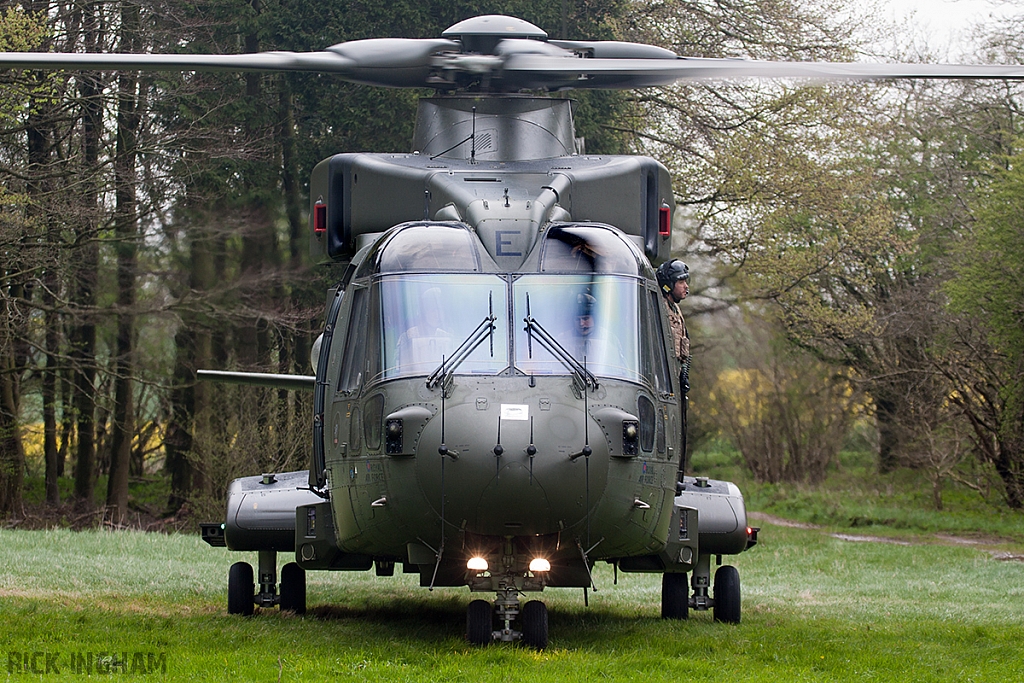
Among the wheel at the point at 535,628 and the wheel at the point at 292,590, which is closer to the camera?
the wheel at the point at 535,628

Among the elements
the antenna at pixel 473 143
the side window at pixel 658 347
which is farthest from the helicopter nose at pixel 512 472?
the antenna at pixel 473 143

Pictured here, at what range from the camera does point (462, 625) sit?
10555mm

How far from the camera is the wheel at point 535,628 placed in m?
8.52

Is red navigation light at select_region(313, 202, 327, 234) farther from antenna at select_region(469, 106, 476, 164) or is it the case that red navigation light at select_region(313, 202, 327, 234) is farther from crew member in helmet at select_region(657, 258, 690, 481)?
crew member in helmet at select_region(657, 258, 690, 481)

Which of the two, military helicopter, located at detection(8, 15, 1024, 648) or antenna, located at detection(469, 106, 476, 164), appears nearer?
military helicopter, located at detection(8, 15, 1024, 648)

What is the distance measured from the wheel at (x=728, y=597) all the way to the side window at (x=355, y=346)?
3939mm

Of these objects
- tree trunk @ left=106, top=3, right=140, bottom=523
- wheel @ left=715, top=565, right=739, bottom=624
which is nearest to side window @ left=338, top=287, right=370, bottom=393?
wheel @ left=715, top=565, right=739, bottom=624

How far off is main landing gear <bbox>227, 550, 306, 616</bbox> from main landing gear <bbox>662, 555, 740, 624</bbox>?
3.07 m

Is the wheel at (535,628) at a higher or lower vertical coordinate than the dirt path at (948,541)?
higher

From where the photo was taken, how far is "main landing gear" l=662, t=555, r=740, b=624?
447 inches

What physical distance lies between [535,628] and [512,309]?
198 centimetres

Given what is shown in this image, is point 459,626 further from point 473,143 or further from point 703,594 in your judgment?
point 473,143

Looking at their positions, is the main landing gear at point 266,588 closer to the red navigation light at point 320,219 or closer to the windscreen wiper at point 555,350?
the red navigation light at point 320,219

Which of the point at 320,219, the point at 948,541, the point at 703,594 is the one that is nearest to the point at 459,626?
the point at 703,594
